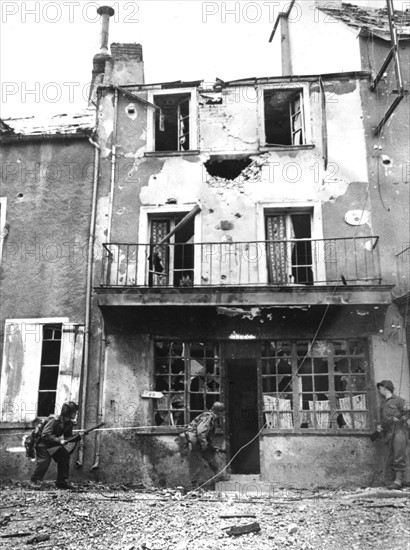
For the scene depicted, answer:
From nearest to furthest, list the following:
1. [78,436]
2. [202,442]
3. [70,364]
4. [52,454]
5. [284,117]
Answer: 1. [52,454]
2. [78,436]
3. [202,442]
4. [70,364]
5. [284,117]

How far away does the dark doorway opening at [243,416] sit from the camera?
13758 millimetres

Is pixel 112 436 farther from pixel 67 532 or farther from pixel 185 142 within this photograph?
Answer: pixel 185 142

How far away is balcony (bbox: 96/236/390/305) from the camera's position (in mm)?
12109

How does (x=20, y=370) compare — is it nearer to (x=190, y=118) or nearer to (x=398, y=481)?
(x=190, y=118)

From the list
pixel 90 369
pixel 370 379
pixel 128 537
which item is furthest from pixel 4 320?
pixel 370 379

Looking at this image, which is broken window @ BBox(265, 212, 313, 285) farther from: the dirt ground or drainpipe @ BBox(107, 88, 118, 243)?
the dirt ground

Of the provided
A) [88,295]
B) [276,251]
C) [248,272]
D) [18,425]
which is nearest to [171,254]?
[248,272]

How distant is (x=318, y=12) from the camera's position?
1575cm

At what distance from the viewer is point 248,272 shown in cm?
1296

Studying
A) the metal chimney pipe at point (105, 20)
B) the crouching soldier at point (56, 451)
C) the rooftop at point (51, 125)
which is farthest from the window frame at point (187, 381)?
the metal chimney pipe at point (105, 20)

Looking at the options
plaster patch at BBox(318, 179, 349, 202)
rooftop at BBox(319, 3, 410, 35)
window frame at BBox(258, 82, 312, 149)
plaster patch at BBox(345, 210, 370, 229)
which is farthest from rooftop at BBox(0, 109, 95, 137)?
rooftop at BBox(319, 3, 410, 35)

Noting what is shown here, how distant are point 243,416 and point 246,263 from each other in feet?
12.1

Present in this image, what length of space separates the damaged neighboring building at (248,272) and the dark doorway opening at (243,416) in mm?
46

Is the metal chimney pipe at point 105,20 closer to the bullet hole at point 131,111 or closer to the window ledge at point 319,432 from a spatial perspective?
the bullet hole at point 131,111
